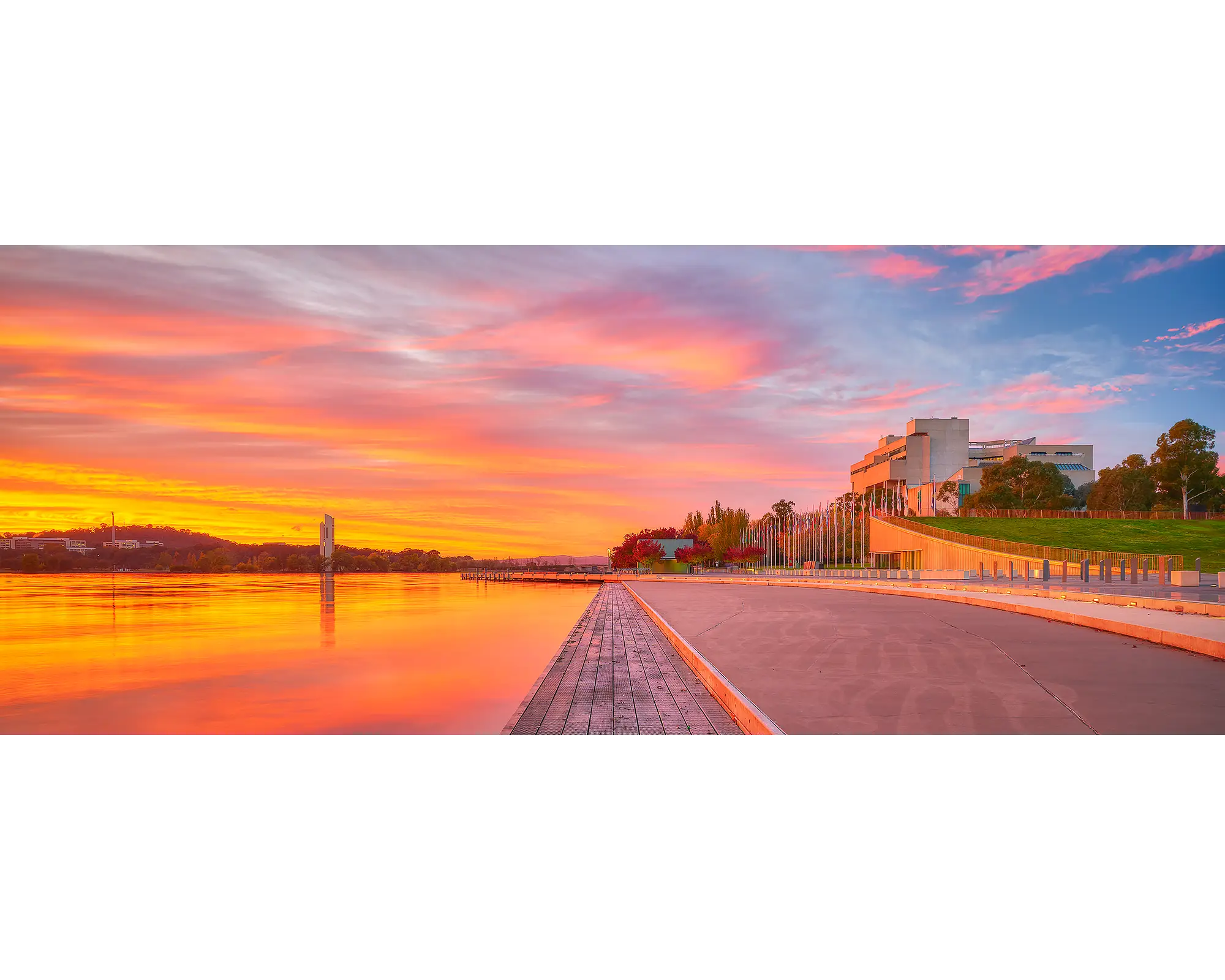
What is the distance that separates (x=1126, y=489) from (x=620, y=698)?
59.6m

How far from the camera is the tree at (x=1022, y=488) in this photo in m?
62.9

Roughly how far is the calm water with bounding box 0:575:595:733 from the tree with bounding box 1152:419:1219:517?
16845 millimetres

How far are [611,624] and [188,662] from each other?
6.77 m

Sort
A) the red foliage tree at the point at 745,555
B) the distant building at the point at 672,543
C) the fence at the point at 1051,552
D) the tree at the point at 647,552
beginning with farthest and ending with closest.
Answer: the distant building at the point at 672,543 → the tree at the point at 647,552 → the red foliage tree at the point at 745,555 → the fence at the point at 1051,552

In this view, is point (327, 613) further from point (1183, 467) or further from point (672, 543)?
point (672, 543)

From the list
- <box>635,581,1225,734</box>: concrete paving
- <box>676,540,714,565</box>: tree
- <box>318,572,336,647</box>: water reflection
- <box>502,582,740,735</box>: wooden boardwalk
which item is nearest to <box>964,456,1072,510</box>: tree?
<box>676,540,714,565</box>: tree

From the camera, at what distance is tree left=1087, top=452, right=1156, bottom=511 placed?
174ft

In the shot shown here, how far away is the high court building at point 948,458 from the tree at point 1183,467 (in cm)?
3147

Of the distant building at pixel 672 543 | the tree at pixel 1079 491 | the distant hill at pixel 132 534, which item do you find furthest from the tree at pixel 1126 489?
the distant hill at pixel 132 534

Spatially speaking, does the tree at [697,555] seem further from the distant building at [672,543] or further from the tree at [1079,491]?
the tree at [1079,491]

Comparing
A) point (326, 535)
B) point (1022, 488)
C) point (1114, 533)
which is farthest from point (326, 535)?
point (1022, 488)
